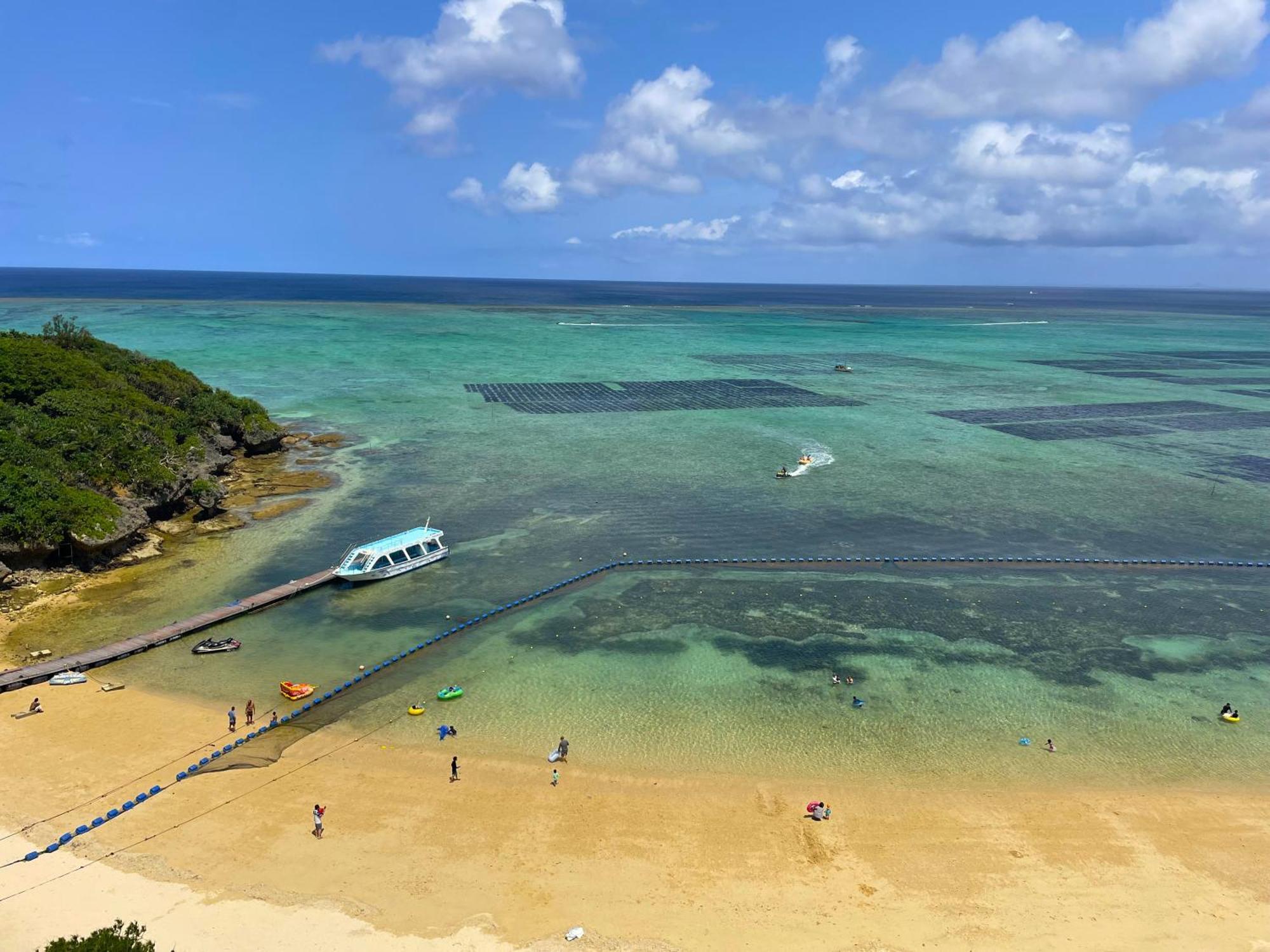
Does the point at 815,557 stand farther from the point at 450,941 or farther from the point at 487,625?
the point at 450,941

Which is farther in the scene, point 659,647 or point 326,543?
point 326,543

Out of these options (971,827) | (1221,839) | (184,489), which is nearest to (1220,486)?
(1221,839)

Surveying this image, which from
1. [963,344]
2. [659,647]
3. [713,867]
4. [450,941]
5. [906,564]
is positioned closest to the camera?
[450,941]

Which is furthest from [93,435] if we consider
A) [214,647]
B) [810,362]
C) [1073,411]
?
[810,362]

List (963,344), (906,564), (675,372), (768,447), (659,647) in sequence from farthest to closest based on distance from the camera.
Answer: (963,344)
(675,372)
(768,447)
(906,564)
(659,647)

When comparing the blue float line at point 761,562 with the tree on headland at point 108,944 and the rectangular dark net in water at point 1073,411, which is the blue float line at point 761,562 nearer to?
the tree on headland at point 108,944

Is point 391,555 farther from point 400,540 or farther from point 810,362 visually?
point 810,362

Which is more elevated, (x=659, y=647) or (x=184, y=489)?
(x=184, y=489)

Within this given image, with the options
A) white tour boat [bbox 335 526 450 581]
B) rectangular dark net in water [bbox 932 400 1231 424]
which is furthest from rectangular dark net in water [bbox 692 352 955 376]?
white tour boat [bbox 335 526 450 581]
